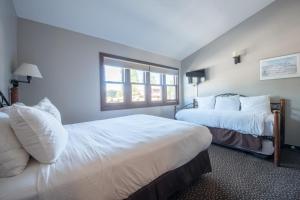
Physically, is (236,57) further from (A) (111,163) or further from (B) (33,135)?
(B) (33,135)

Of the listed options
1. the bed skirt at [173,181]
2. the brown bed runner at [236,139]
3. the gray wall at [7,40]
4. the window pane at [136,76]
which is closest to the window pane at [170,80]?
the window pane at [136,76]

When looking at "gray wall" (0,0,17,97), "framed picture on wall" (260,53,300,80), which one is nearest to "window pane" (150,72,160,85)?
"framed picture on wall" (260,53,300,80)

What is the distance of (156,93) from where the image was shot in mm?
4176

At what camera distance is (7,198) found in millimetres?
640

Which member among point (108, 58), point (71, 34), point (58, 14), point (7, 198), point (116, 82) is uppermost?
point (58, 14)

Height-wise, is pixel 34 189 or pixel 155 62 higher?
pixel 155 62

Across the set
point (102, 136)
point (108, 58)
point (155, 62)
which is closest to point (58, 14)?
point (108, 58)

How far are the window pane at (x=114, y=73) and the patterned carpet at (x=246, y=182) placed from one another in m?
2.53

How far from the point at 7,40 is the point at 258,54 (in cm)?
436

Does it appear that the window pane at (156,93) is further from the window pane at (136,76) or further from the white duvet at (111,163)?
the white duvet at (111,163)

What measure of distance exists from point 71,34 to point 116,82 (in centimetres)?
124

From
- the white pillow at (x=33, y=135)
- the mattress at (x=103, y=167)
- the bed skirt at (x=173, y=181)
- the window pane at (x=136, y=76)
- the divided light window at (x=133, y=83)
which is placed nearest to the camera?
the mattress at (x=103, y=167)

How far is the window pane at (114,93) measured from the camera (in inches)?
126

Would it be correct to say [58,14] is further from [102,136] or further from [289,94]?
[289,94]
